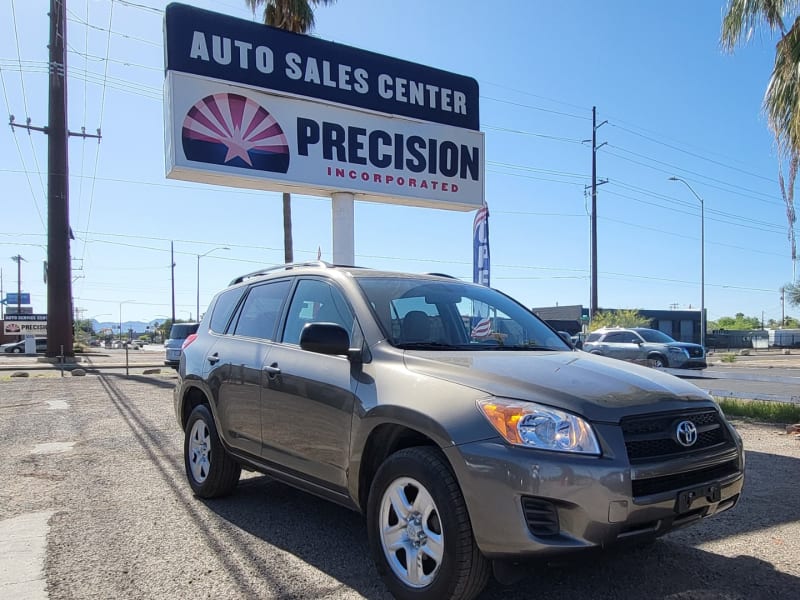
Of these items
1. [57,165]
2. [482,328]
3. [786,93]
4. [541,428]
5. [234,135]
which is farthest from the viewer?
[57,165]

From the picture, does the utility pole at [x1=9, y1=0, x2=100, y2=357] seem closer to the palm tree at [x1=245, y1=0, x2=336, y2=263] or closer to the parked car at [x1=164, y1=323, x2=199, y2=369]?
the parked car at [x1=164, y1=323, x2=199, y2=369]

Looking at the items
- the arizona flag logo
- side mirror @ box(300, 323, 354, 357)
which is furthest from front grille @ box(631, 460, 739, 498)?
the arizona flag logo

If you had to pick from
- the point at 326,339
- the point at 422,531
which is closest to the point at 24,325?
the point at 326,339

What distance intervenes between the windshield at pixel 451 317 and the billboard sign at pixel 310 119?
6.72 metres

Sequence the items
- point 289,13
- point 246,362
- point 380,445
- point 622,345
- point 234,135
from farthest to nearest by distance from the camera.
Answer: point 622,345, point 289,13, point 234,135, point 246,362, point 380,445

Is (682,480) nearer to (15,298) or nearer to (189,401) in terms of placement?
(189,401)

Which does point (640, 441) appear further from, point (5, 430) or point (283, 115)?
point (283, 115)

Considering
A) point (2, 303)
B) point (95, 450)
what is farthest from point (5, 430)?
point (2, 303)

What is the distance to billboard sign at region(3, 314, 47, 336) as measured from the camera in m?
60.5

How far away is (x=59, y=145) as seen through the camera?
30.0 metres

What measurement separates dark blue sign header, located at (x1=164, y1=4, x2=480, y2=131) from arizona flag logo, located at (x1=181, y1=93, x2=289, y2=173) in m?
0.47

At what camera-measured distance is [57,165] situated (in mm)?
29984

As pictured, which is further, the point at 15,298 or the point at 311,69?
the point at 15,298

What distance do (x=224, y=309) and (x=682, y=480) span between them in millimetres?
4012
